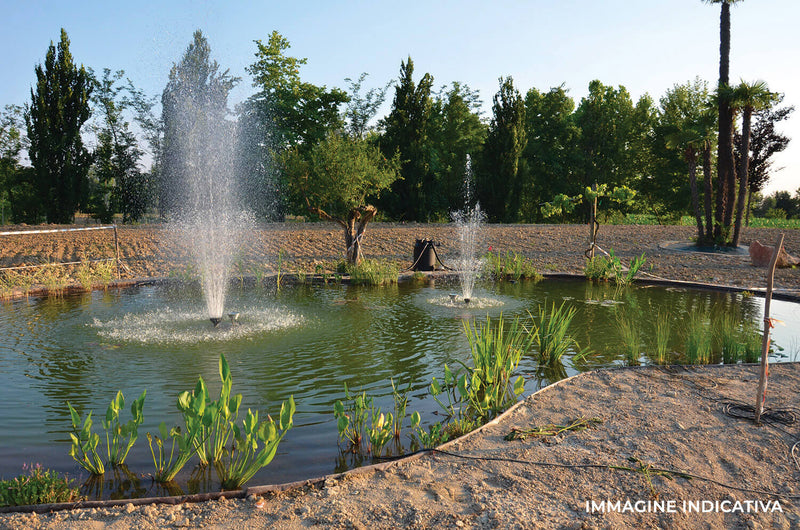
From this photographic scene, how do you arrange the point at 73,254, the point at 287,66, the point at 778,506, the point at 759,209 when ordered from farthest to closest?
the point at 759,209
the point at 287,66
the point at 73,254
the point at 778,506

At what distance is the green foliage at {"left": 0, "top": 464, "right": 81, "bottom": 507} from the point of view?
9.22ft

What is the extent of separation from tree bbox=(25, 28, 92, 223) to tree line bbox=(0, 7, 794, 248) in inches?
2.1

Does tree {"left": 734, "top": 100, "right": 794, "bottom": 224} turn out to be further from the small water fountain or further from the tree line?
the small water fountain

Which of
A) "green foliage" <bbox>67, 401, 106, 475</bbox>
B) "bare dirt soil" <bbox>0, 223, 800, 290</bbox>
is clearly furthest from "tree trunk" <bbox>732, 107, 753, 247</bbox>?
"green foliage" <bbox>67, 401, 106, 475</bbox>

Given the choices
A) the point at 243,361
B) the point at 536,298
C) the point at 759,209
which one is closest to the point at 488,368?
the point at 243,361

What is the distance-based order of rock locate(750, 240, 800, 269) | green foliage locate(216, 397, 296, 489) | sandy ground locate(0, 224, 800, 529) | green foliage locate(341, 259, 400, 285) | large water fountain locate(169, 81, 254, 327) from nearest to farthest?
sandy ground locate(0, 224, 800, 529)
green foliage locate(216, 397, 296, 489)
green foliage locate(341, 259, 400, 285)
rock locate(750, 240, 800, 269)
large water fountain locate(169, 81, 254, 327)

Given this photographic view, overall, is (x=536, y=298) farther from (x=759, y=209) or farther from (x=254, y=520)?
(x=759, y=209)

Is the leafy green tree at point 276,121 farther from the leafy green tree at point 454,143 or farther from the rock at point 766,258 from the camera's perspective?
the rock at point 766,258

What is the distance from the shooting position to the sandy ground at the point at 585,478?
106 inches

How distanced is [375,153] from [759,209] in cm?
5498

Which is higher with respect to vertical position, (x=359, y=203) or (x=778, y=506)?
(x=359, y=203)

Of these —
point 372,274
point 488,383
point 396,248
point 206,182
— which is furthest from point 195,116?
point 488,383

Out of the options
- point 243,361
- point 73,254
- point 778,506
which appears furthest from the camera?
point 73,254

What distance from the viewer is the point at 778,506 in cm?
285
